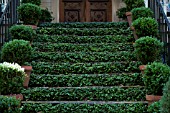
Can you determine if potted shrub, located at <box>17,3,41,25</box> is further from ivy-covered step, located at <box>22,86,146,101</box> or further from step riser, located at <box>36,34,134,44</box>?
ivy-covered step, located at <box>22,86,146,101</box>

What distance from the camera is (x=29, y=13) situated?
28.2 feet

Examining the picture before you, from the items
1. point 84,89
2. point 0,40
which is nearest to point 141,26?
point 84,89

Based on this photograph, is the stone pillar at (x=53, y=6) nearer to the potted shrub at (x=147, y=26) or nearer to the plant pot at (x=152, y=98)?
the potted shrub at (x=147, y=26)

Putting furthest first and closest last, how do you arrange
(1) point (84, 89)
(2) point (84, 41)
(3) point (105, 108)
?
(2) point (84, 41)
(1) point (84, 89)
(3) point (105, 108)

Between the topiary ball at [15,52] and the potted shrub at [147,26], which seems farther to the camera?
the potted shrub at [147,26]

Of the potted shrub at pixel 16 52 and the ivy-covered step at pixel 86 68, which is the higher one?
the potted shrub at pixel 16 52

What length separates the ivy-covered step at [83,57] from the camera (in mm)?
7414

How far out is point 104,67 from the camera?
705 centimetres

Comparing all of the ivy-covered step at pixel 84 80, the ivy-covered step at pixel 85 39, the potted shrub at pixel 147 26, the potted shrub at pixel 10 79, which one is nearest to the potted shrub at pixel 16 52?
the ivy-covered step at pixel 84 80

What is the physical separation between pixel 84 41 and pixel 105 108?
2705mm

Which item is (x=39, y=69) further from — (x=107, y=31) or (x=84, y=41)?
(x=107, y=31)

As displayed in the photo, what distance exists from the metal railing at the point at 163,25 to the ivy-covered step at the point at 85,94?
1345mm

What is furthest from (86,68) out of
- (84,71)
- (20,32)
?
(20,32)

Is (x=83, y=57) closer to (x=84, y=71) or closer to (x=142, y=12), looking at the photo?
(x=84, y=71)
